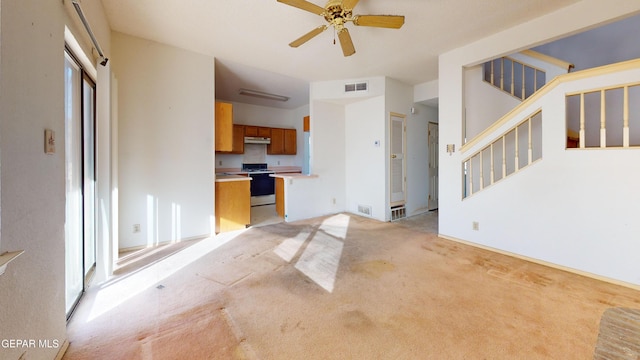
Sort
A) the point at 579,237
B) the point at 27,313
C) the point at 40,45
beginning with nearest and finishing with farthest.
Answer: the point at 27,313, the point at 40,45, the point at 579,237

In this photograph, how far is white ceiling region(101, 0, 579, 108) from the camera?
256 cm

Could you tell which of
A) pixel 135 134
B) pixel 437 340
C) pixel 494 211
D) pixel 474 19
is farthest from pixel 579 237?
pixel 135 134

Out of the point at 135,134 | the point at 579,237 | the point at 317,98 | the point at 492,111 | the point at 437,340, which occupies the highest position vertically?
the point at 317,98

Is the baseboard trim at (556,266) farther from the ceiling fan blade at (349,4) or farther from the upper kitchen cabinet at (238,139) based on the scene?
the upper kitchen cabinet at (238,139)

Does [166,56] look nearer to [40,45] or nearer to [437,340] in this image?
[40,45]

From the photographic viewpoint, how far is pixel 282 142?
6996 mm

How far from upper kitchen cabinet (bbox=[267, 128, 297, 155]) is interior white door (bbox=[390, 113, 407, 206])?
3293mm

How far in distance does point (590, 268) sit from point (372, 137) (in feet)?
11.2

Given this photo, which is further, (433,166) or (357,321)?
Answer: (433,166)

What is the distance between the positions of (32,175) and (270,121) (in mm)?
6115

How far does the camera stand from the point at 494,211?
123 inches

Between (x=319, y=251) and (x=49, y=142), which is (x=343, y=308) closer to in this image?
(x=319, y=251)

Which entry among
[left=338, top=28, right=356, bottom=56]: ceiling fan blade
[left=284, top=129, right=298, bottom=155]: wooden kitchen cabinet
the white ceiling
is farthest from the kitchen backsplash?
[left=338, top=28, right=356, bottom=56]: ceiling fan blade

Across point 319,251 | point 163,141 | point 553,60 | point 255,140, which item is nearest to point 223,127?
point 163,141
